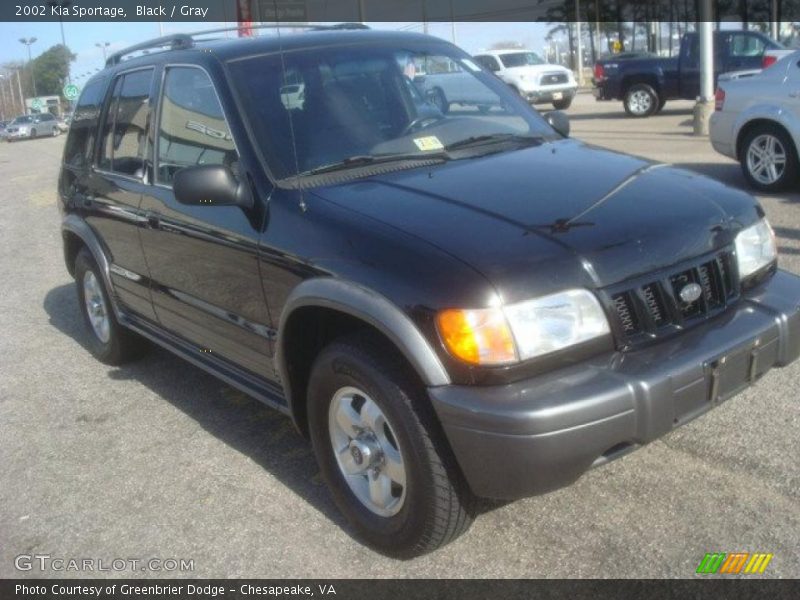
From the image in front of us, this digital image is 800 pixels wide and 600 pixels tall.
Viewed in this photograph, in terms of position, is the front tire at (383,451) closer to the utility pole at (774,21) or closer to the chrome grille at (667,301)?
the chrome grille at (667,301)

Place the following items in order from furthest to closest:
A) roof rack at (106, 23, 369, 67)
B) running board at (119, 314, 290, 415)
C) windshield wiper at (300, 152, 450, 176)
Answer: roof rack at (106, 23, 369, 67) → running board at (119, 314, 290, 415) → windshield wiper at (300, 152, 450, 176)

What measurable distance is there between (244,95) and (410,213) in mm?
1131

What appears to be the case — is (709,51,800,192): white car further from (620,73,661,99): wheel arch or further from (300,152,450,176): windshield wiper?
(620,73,661,99): wheel arch

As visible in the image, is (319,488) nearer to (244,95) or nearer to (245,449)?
(245,449)

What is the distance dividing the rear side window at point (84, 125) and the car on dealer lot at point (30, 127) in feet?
173

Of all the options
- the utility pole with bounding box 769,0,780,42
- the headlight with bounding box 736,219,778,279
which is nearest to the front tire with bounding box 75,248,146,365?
the headlight with bounding box 736,219,778,279

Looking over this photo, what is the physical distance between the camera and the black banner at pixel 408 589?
286cm

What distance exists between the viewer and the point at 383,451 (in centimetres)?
314

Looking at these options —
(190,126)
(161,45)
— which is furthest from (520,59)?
(190,126)

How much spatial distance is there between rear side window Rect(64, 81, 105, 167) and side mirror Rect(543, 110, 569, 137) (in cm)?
273

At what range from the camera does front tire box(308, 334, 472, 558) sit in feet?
9.50

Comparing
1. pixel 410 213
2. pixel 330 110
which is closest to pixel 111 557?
pixel 410 213

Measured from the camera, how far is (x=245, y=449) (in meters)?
4.33

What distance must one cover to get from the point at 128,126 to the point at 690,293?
330cm
